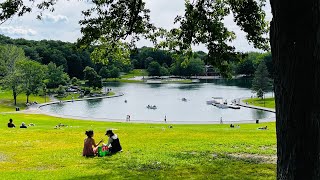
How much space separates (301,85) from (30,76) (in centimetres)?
8923

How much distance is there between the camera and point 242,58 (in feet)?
59.7

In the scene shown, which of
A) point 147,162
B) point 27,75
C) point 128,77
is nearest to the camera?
point 147,162

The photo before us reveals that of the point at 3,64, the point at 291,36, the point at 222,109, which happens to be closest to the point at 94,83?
the point at 3,64

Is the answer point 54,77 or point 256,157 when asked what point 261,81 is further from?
point 256,157

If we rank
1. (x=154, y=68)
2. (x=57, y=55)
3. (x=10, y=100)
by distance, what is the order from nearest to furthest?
(x=10, y=100)
(x=57, y=55)
(x=154, y=68)

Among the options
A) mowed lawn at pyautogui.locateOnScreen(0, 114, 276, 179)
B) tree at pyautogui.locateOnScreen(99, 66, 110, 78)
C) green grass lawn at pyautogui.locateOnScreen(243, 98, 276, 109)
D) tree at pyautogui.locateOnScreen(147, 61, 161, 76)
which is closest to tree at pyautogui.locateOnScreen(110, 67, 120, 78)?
tree at pyautogui.locateOnScreen(99, 66, 110, 78)

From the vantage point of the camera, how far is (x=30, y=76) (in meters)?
89.3

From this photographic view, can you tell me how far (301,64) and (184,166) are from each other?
7.44m

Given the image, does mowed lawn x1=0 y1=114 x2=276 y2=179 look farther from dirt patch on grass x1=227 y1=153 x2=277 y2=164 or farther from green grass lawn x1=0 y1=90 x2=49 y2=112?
green grass lawn x1=0 y1=90 x2=49 y2=112

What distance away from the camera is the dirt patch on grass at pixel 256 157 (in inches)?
528

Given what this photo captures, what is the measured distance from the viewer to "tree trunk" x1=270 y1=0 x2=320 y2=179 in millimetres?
5664

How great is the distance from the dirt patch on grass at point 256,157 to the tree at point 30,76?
7901 cm

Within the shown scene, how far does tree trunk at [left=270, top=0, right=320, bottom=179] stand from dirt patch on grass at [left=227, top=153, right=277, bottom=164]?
7734 millimetres

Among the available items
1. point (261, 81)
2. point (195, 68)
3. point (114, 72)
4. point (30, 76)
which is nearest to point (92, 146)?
point (30, 76)
